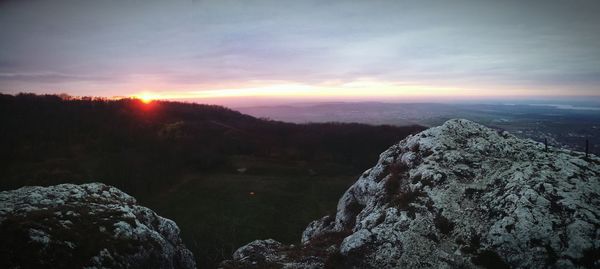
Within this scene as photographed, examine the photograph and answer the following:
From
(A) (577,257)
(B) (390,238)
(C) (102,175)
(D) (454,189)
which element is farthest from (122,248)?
(C) (102,175)

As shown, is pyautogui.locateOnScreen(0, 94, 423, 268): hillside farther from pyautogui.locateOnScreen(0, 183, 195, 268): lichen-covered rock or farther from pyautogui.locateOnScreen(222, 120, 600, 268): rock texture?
pyautogui.locateOnScreen(222, 120, 600, 268): rock texture

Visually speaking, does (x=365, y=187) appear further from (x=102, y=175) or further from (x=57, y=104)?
(x=57, y=104)

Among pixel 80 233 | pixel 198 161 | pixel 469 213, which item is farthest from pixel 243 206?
pixel 469 213

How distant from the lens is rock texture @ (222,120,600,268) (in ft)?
36.7

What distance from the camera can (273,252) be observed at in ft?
57.0

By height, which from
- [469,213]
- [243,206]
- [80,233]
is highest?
[469,213]

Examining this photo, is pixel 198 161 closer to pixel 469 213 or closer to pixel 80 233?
pixel 80 233

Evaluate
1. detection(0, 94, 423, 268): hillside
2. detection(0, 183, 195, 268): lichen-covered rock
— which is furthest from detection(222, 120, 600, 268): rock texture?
detection(0, 94, 423, 268): hillside

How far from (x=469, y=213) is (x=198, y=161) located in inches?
2795

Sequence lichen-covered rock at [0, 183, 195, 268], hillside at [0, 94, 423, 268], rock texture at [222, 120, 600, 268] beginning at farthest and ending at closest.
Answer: hillside at [0, 94, 423, 268]
rock texture at [222, 120, 600, 268]
lichen-covered rock at [0, 183, 195, 268]

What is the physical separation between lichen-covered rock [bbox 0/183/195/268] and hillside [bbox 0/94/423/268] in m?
9.75

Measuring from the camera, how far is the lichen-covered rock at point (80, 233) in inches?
388

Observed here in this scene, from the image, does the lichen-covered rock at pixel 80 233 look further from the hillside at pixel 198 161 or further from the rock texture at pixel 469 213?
the hillside at pixel 198 161

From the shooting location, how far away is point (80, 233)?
37.9ft
